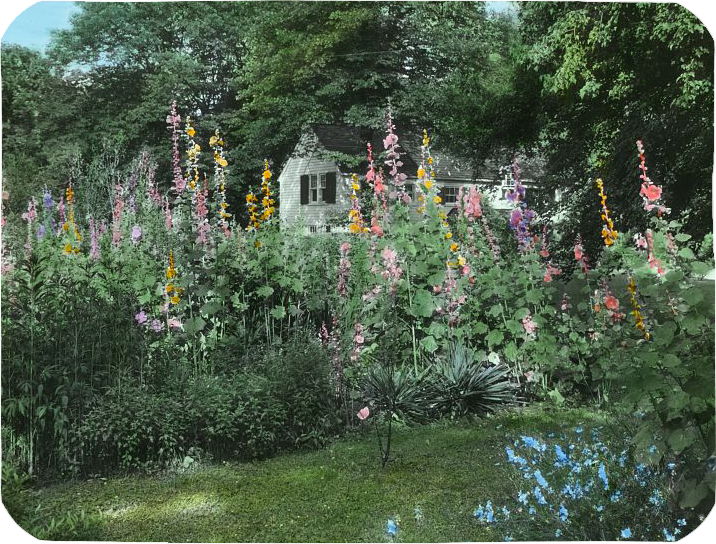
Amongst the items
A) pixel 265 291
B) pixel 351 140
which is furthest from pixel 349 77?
pixel 265 291

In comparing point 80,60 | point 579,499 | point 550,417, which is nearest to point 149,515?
point 579,499

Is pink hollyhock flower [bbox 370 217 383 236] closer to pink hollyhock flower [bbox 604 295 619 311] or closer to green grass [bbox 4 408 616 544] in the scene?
green grass [bbox 4 408 616 544]

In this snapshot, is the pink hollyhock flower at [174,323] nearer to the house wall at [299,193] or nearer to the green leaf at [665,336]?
the house wall at [299,193]

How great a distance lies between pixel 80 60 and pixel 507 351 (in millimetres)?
3194

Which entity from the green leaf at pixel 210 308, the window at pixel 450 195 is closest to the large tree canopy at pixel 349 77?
the window at pixel 450 195

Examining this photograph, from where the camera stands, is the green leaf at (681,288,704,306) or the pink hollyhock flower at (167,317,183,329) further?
the pink hollyhock flower at (167,317,183,329)

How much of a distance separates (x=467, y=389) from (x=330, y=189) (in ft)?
4.76

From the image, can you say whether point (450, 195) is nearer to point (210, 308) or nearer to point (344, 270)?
point (344, 270)

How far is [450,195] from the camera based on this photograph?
4648 millimetres

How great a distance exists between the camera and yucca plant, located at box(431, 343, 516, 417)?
4285 mm

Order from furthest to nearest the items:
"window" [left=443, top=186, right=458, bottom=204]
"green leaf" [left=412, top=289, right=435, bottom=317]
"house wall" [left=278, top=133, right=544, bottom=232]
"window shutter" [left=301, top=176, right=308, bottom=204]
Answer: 1. "green leaf" [left=412, top=289, right=435, bottom=317]
2. "window" [left=443, top=186, right=458, bottom=204]
3. "window shutter" [left=301, top=176, right=308, bottom=204]
4. "house wall" [left=278, top=133, right=544, bottom=232]

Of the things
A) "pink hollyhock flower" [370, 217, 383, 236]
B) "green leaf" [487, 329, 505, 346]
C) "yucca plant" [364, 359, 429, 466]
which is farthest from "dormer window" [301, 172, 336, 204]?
"green leaf" [487, 329, 505, 346]

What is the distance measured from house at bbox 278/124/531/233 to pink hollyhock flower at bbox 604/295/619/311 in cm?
83

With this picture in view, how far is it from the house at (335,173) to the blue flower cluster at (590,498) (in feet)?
5.95
